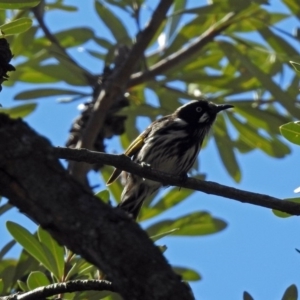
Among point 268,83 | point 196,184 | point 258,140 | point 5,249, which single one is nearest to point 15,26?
point 196,184

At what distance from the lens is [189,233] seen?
5.00 meters

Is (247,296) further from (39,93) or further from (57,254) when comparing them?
(39,93)

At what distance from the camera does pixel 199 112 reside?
5.74 meters

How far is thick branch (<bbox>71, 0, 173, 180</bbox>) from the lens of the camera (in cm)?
458

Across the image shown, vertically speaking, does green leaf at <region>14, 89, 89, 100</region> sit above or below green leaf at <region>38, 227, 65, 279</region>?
above

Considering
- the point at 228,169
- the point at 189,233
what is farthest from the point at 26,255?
the point at 228,169

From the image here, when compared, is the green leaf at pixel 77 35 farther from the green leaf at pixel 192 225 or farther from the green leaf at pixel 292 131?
the green leaf at pixel 292 131

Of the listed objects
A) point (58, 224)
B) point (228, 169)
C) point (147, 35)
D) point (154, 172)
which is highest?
point (147, 35)

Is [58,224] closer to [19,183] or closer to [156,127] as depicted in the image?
[19,183]

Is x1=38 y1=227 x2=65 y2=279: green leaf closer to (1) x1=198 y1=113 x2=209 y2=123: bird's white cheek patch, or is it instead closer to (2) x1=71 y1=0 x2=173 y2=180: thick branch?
(2) x1=71 y1=0 x2=173 y2=180: thick branch

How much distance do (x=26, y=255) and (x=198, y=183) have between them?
1.46m

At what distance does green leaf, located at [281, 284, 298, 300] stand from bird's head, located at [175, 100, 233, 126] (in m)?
2.91

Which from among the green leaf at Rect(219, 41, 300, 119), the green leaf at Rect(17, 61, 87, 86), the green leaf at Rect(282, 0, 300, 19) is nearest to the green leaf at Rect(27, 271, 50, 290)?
the green leaf at Rect(219, 41, 300, 119)

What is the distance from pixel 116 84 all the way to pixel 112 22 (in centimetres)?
103
